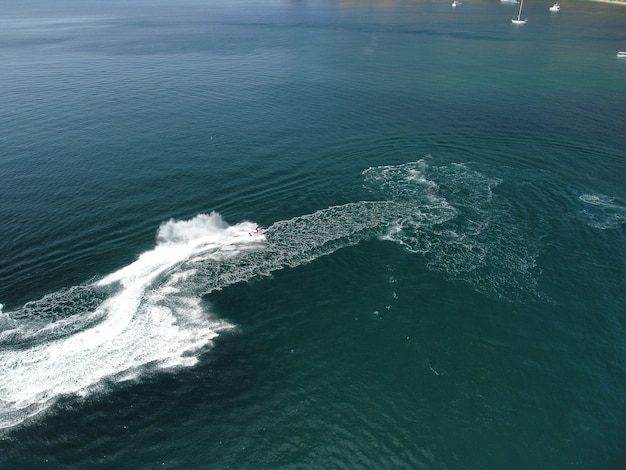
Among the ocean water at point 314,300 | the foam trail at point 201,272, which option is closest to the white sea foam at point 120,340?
the foam trail at point 201,272

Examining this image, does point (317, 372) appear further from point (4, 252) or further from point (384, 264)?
point (4, 252)

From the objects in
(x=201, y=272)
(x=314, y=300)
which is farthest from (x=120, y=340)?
(x=314, y=300)

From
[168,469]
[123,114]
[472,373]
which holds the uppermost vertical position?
[123,114]

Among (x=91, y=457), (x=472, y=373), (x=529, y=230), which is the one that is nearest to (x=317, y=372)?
(x=472, y=373)

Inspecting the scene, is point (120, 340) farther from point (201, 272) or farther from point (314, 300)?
point (314, 300)

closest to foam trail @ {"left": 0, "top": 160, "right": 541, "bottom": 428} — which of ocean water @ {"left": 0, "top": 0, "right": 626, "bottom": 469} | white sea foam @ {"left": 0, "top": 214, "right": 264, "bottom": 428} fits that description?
white sea foam @ {"left": 0, "top": 214, "right": 264, "bottom": 428}

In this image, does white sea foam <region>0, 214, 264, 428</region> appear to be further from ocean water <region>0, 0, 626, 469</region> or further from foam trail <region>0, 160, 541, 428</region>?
ocean water <region>0, 0, 626, 469</region>

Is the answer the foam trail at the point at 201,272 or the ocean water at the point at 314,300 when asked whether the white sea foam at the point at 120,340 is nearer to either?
the foam trail at the point at 201,272

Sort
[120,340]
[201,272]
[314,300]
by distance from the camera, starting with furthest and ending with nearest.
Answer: [201,272] → [314,300] → [120,340]
